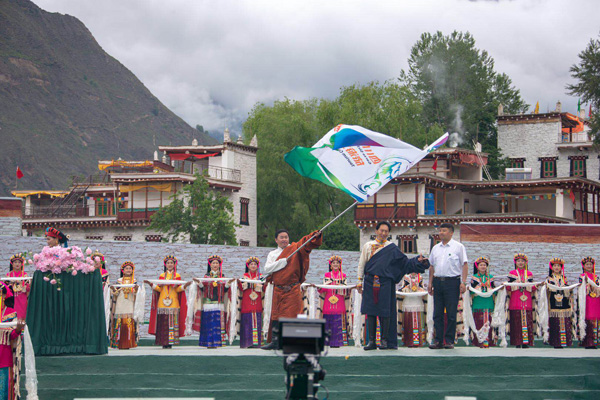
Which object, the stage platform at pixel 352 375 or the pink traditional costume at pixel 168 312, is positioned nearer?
the stage platform at pixel 352 375

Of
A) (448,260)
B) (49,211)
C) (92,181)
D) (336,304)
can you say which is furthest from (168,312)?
(92,181)

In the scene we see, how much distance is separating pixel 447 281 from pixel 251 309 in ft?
13.3

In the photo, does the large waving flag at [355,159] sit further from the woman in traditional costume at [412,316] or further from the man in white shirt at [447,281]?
the woman in traditional costume at [412,316]

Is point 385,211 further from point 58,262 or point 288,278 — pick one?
point 58,262

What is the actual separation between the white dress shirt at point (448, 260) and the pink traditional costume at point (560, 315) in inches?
113

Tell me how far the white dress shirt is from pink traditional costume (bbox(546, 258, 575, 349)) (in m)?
2.88

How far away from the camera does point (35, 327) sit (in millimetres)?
12234

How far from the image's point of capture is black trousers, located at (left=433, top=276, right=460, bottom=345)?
12.4 metres

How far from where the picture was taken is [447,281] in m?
12.5

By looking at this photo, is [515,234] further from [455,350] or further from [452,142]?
[452,142]

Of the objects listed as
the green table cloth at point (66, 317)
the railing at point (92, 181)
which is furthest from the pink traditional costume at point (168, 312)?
the railing at point (92, 181)

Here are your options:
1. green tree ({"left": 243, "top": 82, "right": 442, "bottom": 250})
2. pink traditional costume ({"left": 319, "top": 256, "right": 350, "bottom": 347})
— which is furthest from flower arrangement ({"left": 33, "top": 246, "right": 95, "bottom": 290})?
green tree ({"left": 243, "top": 82, "right": 442, "bottom": 250})

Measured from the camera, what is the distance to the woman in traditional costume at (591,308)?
14312 millimetres

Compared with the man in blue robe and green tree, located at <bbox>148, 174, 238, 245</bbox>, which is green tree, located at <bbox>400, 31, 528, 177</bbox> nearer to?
green tree, located at <bbox>148, 174, 238, 245</bbox>
